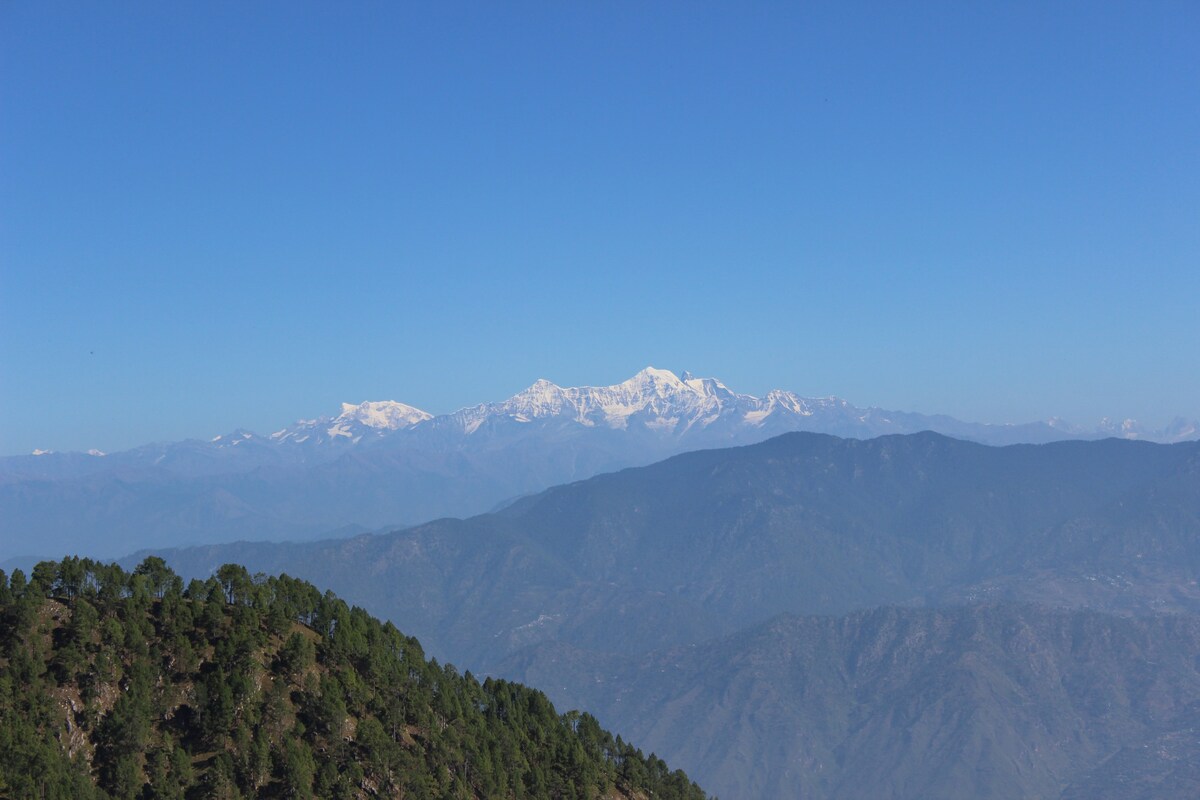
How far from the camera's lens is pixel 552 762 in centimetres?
13012

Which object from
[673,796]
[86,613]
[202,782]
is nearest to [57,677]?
[86,613]

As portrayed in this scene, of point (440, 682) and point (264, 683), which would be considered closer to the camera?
point (264, 683)

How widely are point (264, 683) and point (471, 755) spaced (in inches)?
929

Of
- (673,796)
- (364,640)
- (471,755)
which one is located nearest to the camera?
(471,755)

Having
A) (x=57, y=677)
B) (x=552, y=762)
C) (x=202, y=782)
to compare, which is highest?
(x=57, y=677)

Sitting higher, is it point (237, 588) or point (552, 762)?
point (237, 588)

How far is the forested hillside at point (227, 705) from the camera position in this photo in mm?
93438

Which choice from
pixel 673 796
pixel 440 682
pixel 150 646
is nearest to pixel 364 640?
pixel 440 682

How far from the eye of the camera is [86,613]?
104688 mm

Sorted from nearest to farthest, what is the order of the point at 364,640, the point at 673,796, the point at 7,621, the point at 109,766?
the point at 109,766, the point at 7,621, the point at 364,640, the point at 673,796

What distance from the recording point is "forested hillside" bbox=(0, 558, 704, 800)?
307ft

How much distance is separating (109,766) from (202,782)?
25.6 ft

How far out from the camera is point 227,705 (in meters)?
100

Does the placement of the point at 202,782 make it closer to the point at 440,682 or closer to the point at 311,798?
the point at 311,798
